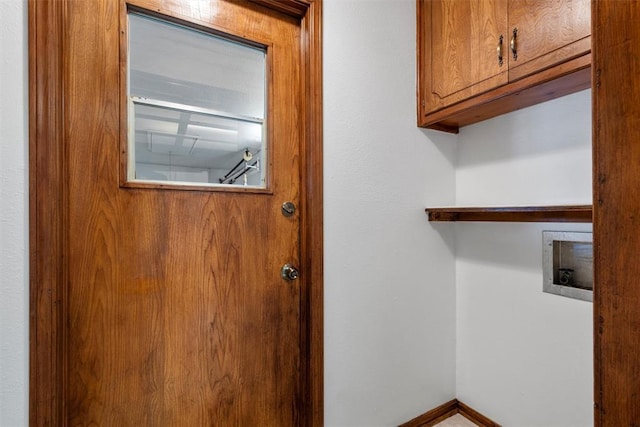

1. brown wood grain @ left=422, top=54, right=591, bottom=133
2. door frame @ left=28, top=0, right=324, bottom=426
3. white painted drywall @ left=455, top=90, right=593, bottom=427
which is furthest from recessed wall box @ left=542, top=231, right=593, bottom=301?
door frame @ left=28, top=0, right=324, bottom=426

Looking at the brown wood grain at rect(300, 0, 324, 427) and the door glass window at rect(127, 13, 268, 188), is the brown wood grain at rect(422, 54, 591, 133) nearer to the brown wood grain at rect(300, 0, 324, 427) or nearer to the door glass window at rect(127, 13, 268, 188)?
the brown wood grain at rect(300, 0, 324, 427)

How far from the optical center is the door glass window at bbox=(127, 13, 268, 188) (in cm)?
101

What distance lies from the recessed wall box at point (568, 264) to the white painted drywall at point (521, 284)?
4cm

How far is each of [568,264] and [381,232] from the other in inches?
31.8

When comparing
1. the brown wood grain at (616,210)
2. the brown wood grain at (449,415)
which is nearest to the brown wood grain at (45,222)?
the brown wood grain at (616,210)

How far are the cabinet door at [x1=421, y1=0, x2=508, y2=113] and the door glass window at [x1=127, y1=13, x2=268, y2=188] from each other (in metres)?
0.85

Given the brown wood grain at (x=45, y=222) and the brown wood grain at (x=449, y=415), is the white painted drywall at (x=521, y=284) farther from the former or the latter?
the brown wood grain at (x=45, y=222)

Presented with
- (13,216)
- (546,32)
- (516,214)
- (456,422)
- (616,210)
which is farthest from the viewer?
(456,422)

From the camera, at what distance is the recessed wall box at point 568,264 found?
1.22 metres

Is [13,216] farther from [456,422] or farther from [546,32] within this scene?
[456,422]

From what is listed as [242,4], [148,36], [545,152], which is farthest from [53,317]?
[545,152]

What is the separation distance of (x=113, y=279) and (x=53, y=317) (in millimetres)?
169

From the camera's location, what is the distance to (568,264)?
4.26 ft

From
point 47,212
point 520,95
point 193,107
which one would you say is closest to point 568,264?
point 520,95
